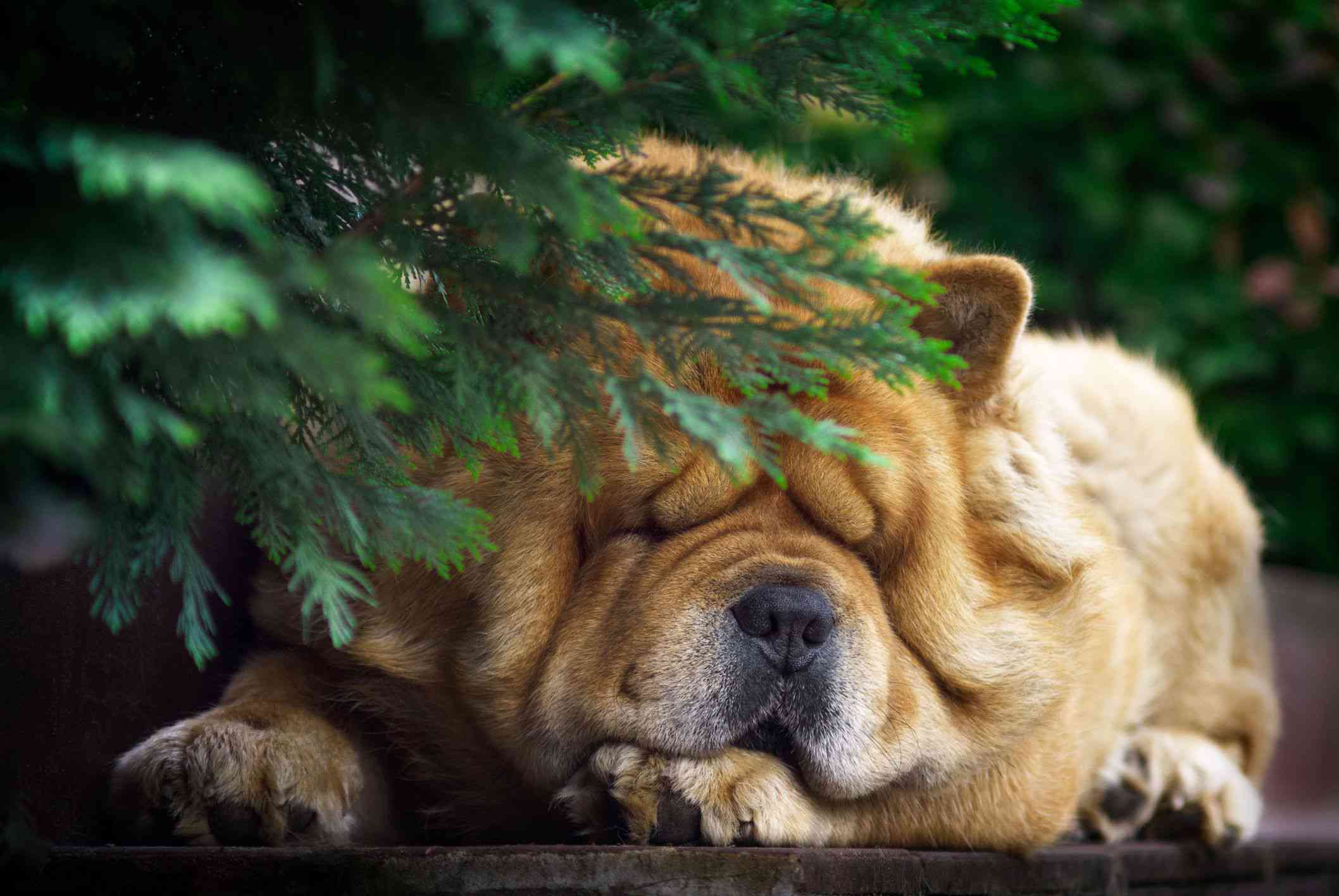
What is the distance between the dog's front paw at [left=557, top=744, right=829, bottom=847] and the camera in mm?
1927

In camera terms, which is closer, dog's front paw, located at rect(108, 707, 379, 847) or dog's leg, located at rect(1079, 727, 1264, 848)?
dog's front paw, located at rect(108, 707, 379, 847)

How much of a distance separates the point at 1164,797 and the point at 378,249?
2656 mm

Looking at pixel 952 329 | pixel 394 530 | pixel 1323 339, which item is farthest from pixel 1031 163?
pixel 394 530

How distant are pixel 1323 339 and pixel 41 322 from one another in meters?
6.46

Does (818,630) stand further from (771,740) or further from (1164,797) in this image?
(1164,797)

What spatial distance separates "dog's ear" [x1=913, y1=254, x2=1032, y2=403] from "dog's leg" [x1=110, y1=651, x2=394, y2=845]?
4.49 feet

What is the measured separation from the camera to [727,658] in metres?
1.97

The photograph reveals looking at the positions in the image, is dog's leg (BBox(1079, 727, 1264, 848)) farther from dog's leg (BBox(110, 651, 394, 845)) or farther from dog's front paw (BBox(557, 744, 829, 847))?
dog's leg (BBox(110, 651, 394, 845))

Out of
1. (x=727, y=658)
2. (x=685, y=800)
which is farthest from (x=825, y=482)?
(x=685, y=800)

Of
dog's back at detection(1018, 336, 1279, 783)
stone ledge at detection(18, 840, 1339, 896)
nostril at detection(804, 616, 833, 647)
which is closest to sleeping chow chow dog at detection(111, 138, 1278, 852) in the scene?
nostril at detection(804, 616, 833, 647)

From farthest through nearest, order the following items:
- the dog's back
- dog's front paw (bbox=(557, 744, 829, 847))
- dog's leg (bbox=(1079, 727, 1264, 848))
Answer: the dog's back
dog's leg (bbox=(1079, 727, 1264, 848))
dog's front paw (bbox=(557, 744, 829, 847))

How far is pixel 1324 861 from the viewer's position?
3881 mm

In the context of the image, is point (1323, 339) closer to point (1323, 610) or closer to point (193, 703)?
point (1323, 610)

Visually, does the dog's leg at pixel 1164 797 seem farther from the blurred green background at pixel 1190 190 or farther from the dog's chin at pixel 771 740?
the blurred green background at pixel 1190 190
